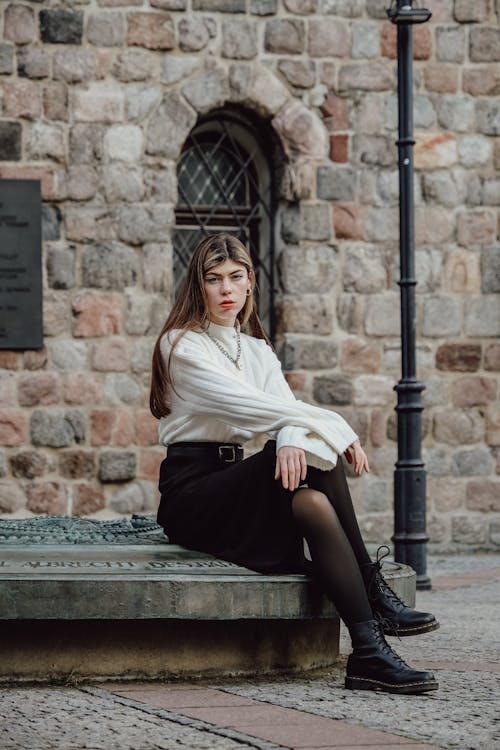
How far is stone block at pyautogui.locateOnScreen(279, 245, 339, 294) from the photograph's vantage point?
979 cm

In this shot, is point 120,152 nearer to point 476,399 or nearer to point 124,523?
point 476,399

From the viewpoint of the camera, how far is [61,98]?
946 centimetres

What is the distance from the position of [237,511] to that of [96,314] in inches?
193

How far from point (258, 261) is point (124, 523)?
4.46 m

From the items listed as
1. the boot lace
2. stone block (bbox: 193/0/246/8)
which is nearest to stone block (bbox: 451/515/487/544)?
stone block (bbox: 193/0/246/8)

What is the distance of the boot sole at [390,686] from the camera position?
13.9 ft

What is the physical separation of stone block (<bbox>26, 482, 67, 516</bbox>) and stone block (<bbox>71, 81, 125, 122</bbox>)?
7.61 ft

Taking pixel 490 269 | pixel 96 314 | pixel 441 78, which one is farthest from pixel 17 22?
pixel 490 269

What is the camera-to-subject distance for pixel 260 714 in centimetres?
390

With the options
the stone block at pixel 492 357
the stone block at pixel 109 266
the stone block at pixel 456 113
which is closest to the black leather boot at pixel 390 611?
the stone block at pixel 109 266

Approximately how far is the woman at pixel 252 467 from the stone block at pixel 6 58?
4.70 meters

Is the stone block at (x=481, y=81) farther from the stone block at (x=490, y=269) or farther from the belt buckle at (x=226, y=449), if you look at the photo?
the belt buckle at (x=226, y=449)

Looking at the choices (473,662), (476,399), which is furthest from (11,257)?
Answer: (473,662)

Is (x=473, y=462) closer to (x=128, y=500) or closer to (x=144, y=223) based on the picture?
(x=128, y=500)
